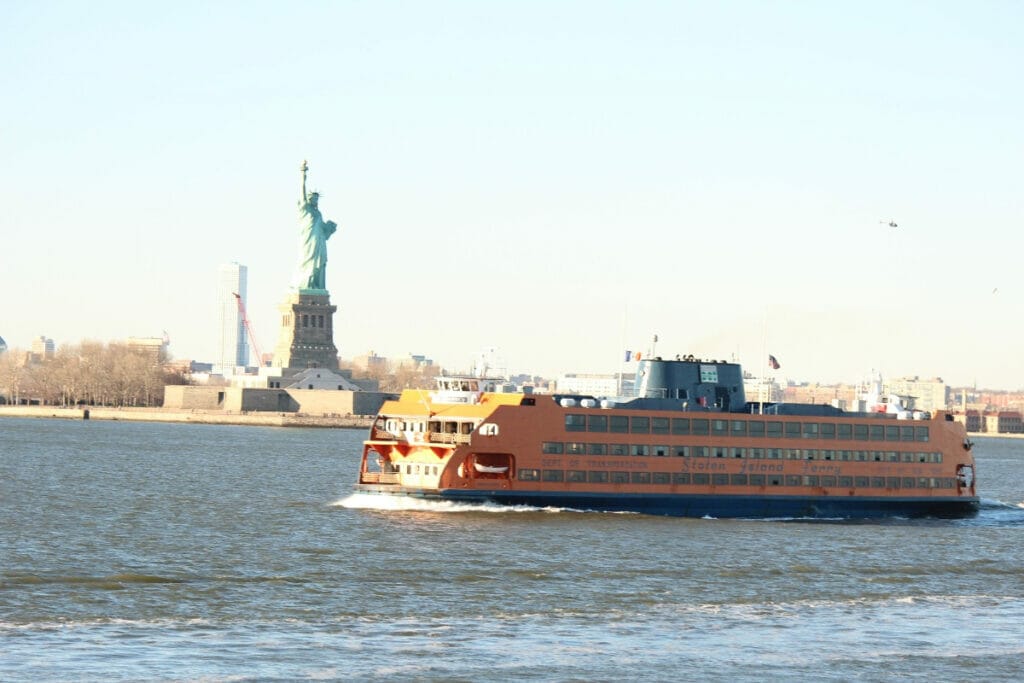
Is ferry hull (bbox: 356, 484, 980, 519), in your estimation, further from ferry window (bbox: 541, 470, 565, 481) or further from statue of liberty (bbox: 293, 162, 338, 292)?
statue of liberty (bbox: 293, 162, 338, 292)

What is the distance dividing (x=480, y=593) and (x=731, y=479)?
22.7 m

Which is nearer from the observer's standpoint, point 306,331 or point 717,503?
point 717,503

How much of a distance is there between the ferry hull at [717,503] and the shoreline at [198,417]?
11511 cm

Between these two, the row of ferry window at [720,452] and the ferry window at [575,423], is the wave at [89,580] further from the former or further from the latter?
the ferry window at [575,423]

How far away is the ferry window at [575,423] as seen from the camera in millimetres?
55312

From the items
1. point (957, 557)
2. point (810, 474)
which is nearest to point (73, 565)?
point (957, 557)

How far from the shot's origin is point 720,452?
58156mm

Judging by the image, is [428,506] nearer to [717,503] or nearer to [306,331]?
[717,503]

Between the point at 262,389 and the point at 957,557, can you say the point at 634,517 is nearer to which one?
the point at 957,557

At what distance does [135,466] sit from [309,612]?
53324 mm

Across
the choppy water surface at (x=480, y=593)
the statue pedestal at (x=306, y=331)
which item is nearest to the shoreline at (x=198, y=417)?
the statue pedestal at (x=306, y=331)

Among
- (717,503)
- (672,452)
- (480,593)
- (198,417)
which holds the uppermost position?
(198,417)

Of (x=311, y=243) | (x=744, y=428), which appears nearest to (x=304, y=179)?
(x=311, y=243)

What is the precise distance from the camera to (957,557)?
48469 millimetres
